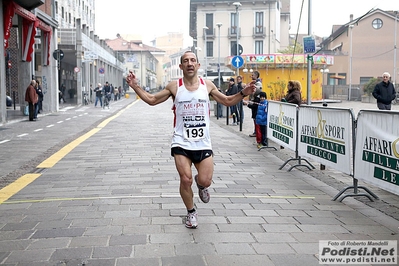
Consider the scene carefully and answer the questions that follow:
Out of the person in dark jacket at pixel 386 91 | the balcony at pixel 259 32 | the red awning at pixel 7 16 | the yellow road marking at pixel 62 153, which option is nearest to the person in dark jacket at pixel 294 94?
the person in dark jacket at pixel 386 91

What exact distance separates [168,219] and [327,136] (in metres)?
3.51

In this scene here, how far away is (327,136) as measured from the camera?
826 cm

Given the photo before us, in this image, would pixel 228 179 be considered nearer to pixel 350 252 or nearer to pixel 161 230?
pixel 161 230

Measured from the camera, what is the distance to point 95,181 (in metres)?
8.29

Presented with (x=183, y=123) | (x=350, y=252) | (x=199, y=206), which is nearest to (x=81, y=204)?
(x=199, y=206)

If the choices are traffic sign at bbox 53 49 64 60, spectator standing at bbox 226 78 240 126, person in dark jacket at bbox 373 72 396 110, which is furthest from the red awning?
person in dark jacket at bbox 373 72 396 110

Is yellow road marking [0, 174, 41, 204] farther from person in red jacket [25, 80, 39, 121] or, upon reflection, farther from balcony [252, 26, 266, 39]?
balcony [252, 26, 266, 39]

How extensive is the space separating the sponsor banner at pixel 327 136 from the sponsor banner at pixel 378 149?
0.42m

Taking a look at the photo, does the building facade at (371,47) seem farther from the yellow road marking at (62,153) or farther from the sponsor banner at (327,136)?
the sponsor banner at (327,136)

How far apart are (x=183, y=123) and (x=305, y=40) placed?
11002 millimetres

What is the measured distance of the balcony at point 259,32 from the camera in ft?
238

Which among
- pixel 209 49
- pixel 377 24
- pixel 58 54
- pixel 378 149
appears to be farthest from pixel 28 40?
pixel 377 24

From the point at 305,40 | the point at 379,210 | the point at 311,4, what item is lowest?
the point at 379,210

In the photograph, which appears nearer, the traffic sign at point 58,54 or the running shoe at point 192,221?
the running shoe at point 192,221
